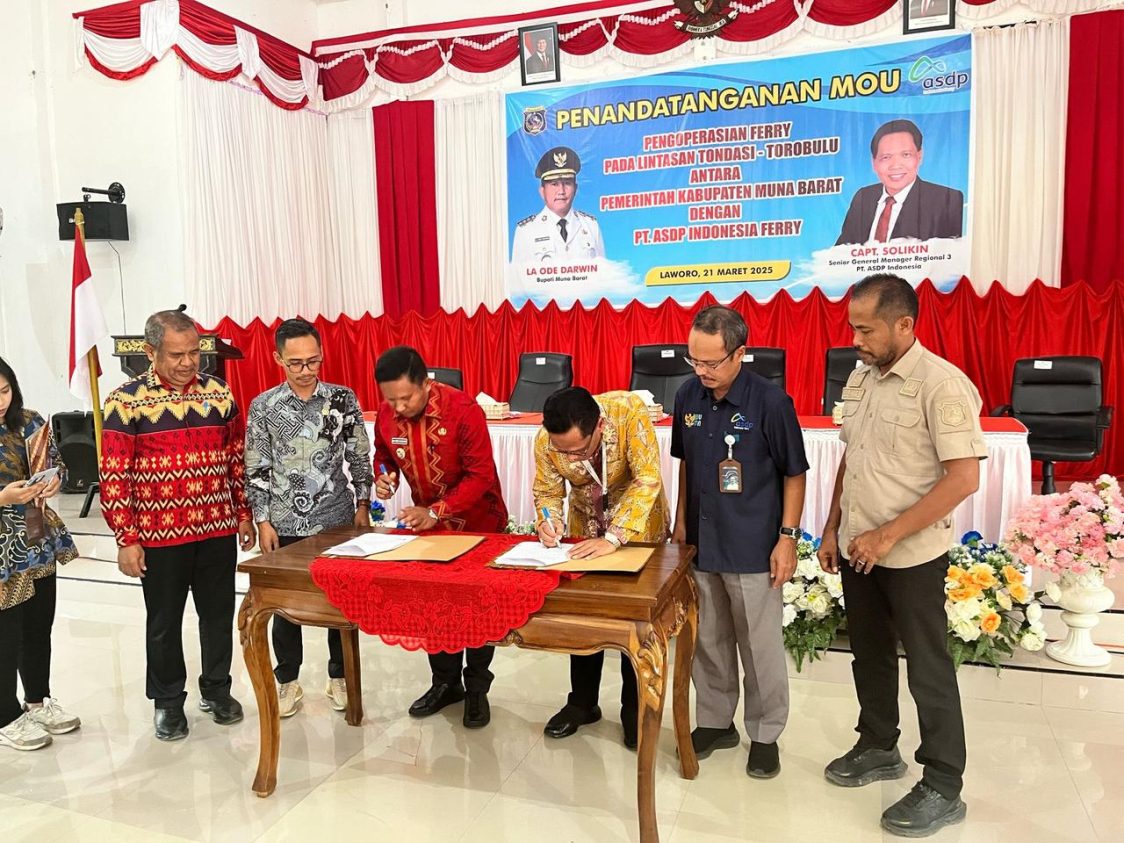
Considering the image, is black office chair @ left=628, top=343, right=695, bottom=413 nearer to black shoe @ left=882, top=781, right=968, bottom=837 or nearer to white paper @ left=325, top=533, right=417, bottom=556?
white paper @ left=325, top=533, right=417, bottom=556

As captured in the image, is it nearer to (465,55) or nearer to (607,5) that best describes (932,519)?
(607,5)

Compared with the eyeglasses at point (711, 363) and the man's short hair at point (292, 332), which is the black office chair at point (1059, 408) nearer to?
the eyeglasses at point (711, 363)

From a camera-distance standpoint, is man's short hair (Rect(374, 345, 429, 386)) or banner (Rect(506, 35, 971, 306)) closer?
man's short hair (Rect(374, 345, 429, 386))

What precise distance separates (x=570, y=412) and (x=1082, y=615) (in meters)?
2.20

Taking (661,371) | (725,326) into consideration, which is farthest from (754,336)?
(725,326)

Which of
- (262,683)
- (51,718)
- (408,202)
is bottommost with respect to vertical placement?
(51,718)

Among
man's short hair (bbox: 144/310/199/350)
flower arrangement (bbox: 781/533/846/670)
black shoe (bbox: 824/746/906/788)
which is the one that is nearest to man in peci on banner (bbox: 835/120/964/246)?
flower arrangement (bbox: 781/533/846/670)

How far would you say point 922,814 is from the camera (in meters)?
2.12

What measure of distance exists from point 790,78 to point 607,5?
64.4 inches

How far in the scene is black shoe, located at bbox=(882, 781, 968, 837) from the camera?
210cm

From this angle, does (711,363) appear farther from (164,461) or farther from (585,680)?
(164,461)

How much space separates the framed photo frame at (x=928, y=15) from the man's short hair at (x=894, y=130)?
2.13 ft

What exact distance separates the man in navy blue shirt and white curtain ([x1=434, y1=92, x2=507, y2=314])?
208 inches

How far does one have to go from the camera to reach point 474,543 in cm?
234
